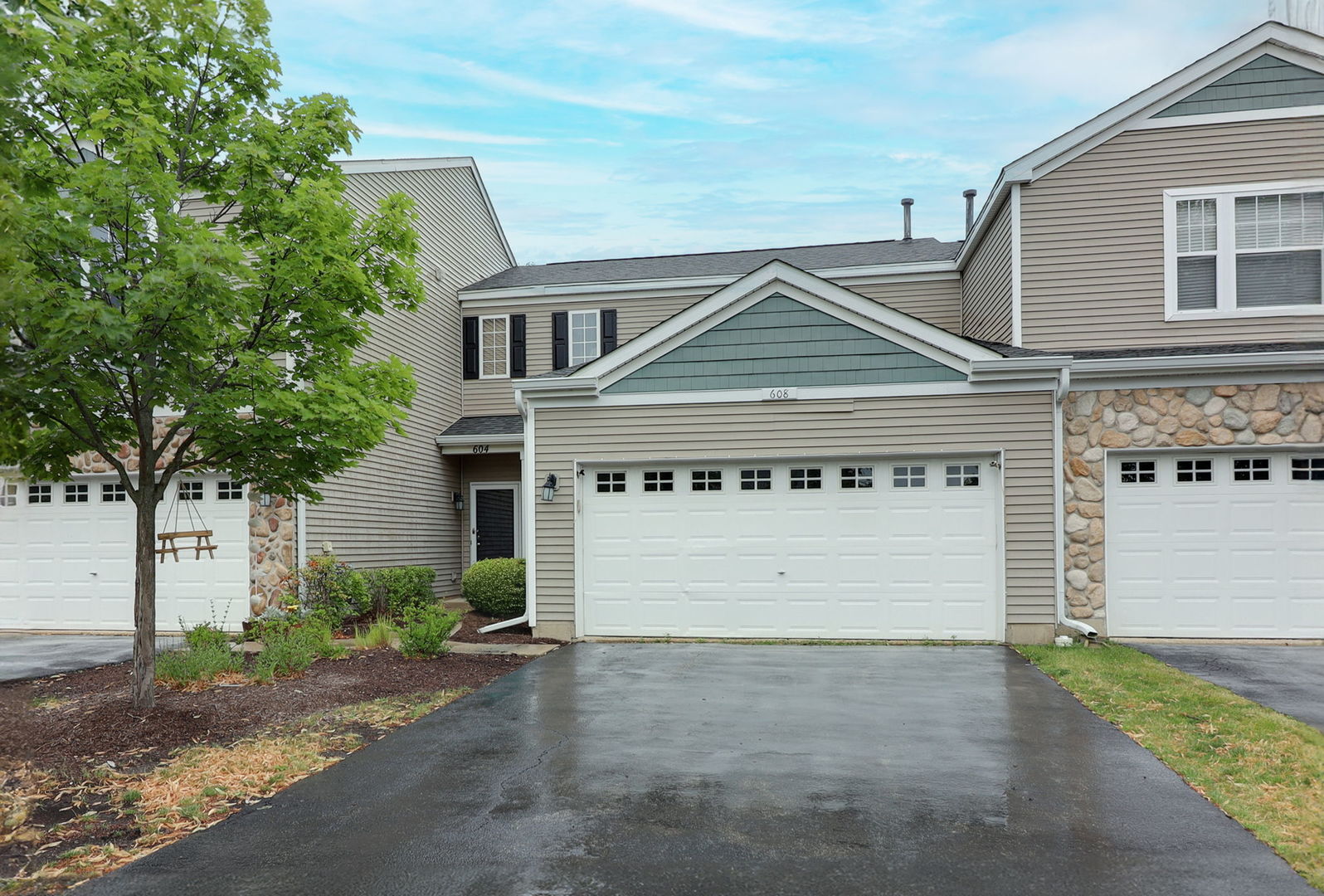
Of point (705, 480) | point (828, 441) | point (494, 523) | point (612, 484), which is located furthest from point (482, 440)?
point (828, 441)

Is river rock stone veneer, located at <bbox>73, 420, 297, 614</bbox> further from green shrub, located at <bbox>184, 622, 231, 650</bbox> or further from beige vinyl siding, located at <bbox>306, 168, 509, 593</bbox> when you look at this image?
green shrub, located at <bbox>184, 622, 231, 650</bbox>

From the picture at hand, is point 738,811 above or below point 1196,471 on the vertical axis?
below

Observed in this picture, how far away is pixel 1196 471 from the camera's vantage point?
38.9 feet

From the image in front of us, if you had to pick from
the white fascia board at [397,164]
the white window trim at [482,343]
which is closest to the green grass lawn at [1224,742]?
the white window trim at [482,343]

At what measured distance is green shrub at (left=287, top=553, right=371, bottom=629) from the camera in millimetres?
13492

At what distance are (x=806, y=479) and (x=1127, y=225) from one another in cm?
575

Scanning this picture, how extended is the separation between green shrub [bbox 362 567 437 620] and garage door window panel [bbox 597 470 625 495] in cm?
375

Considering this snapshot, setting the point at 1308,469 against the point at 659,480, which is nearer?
the point at 1308,469

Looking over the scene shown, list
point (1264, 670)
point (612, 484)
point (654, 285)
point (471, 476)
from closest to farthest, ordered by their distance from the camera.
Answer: point (1264, 670) < point (612, 484) < point (654, 285) < point (471, 476)

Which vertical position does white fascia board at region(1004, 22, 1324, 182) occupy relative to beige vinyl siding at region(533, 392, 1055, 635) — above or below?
above

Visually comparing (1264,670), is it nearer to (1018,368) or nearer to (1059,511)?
(1059,511)

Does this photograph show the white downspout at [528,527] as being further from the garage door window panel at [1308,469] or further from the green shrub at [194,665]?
the garage door window panel at [1308,469]

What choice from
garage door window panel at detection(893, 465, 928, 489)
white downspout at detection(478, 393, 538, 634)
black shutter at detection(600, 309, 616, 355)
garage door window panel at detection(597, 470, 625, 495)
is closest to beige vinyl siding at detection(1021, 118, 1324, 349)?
garage door window panel at detection(893, 465, 928, 489)

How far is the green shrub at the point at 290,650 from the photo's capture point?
376 inches
